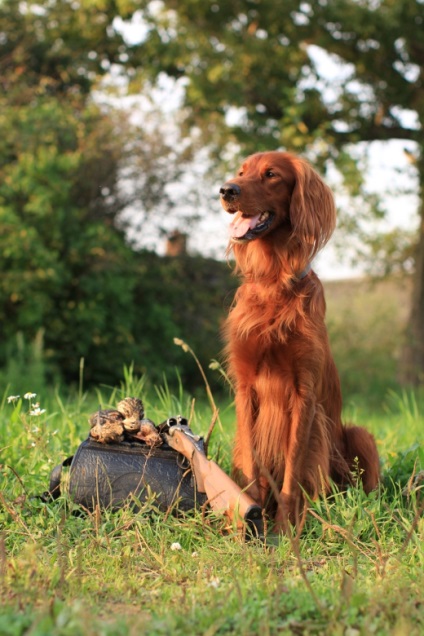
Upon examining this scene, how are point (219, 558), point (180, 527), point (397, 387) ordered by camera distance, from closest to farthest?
point (219, 558), point (180, 527), point (397, 387)

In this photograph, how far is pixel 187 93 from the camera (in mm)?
11516

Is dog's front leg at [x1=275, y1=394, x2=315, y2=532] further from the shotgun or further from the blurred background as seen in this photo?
the blurred background

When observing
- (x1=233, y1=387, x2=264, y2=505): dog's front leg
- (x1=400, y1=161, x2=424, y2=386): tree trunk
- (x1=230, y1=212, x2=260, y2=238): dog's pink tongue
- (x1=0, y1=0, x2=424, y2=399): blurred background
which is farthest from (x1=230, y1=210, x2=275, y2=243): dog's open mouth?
(x1=400, y1=161, x2=424, y2=386): tree trunk

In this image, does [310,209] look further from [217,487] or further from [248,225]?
[217,487]

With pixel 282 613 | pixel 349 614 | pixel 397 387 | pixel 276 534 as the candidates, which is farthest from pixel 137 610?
pixel 397 387

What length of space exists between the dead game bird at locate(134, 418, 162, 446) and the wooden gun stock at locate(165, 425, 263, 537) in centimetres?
6

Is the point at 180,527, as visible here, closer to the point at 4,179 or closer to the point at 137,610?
the point at 137,610

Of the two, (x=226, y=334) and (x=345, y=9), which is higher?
A: (x=345, y=9)

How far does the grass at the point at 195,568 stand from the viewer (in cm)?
222

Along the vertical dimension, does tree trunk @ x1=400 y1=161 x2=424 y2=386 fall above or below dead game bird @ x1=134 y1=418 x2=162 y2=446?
below

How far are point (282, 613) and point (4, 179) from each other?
879 cm

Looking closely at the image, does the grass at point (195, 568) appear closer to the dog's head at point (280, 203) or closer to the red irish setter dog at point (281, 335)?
the red irish setter dog at point (281, 335)

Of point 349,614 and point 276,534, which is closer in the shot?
point 349,614

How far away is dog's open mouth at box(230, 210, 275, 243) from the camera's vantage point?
11.1 feet
